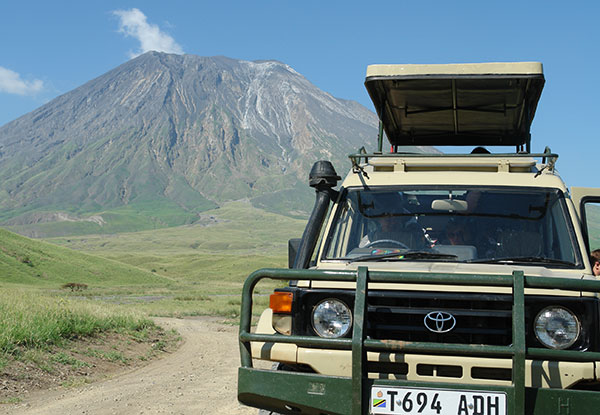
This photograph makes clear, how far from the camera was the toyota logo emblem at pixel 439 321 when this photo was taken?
4.42 meters

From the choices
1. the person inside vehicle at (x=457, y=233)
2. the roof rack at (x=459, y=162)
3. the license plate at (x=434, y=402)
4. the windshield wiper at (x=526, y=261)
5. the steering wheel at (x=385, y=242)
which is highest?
the roof rack at (x=459, y=162)

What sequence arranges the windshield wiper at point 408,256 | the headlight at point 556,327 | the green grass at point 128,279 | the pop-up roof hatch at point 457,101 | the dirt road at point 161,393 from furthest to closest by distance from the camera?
the green grass at point 128,279
the dirt road at point 161,393
the pop-up roof hatch at point 457,101
the windshield wiper at point 408,256
the headlight at point 556,327

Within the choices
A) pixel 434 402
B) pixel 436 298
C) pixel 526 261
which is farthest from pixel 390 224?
pixel 434 402

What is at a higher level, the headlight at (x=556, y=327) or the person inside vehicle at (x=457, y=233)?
the person inside vehicle at (x=457, y=233)

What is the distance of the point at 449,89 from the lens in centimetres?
738

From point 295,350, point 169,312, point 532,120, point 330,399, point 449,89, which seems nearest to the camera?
point 330,399

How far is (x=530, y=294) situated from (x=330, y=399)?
142cm

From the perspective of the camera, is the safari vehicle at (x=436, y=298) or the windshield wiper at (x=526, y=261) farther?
the windshield wiper at (x=526, y=261)

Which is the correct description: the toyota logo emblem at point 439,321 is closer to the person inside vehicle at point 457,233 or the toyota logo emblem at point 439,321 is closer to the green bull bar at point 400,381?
the green bull bar at point 400,381

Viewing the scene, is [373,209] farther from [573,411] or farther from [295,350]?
[573,411]

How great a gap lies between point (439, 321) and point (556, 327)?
71cm

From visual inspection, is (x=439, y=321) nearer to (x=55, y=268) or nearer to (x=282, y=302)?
(x=282, y=302)

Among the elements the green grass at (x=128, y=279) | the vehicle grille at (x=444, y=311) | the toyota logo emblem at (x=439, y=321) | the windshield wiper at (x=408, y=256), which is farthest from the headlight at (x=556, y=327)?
the green grass at (x=128, y=279)

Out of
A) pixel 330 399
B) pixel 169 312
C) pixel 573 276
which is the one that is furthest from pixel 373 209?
pixel 169 312
